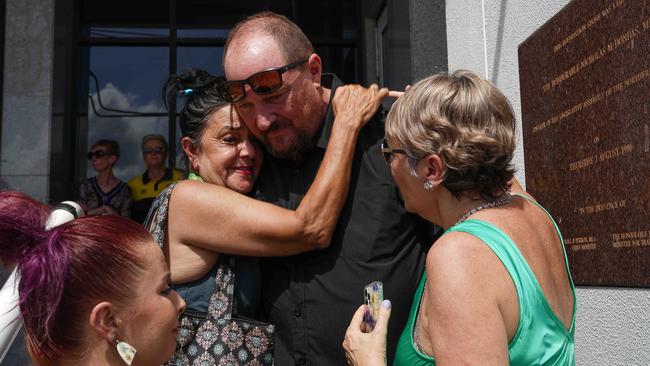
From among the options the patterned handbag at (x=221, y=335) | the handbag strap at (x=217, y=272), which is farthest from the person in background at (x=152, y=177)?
the patterned handbag at (x=221, y=335)

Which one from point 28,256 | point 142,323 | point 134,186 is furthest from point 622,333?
point 134,186

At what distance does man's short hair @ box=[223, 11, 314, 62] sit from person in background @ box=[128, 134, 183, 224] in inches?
178

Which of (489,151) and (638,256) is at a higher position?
(489,151)

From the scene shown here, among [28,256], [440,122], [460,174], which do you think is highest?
[440,122]

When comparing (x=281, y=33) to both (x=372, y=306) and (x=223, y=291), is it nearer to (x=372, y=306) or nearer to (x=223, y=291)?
(x=223, y=291)

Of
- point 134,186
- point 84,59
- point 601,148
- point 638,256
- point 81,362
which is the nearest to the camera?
point 81,362

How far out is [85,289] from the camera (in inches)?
68.1

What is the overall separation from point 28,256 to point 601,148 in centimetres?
186

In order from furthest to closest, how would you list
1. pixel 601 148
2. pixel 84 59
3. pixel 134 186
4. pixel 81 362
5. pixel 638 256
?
pixel 84 59, pixel 134 186, pixel 601 148, pixel 638 256, pixel 81 362

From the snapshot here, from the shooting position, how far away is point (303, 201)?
240cm

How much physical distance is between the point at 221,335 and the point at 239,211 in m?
0.40

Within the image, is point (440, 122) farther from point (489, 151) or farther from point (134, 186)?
point (134, 186)

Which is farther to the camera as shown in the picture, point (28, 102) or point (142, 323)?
point (28, 102)

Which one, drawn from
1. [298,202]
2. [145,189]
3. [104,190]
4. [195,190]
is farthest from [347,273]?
[104,190]
